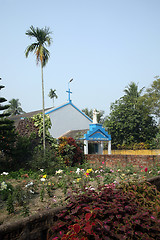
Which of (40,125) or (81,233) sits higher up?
(40,125)

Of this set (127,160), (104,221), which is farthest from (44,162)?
(104,221)

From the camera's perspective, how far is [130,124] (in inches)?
1292

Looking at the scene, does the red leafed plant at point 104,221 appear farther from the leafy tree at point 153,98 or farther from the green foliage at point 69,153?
the leafy tree at point 153,98

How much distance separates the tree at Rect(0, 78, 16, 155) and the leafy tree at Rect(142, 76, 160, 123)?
27430 millimetres

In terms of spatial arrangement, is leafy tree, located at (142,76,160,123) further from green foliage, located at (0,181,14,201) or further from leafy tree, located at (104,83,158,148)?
green foliage, located at (0,181,14,201)

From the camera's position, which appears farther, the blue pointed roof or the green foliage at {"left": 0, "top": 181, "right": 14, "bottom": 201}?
the blue pointed roof

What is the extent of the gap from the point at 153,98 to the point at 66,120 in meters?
14.7

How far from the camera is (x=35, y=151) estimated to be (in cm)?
1155

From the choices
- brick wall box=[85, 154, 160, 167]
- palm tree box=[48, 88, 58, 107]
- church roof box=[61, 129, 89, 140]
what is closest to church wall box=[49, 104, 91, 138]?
church roof box=[61, 129, 89, 140]

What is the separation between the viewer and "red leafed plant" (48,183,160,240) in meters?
2.60

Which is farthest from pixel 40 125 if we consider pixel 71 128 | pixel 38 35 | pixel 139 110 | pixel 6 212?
pixel 139 110

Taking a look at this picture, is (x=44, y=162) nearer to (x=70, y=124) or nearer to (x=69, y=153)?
(x=69, y=153)

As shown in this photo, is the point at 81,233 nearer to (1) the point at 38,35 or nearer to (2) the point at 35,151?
(2) the point at 35,151

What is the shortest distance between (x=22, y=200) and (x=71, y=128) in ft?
74.6
